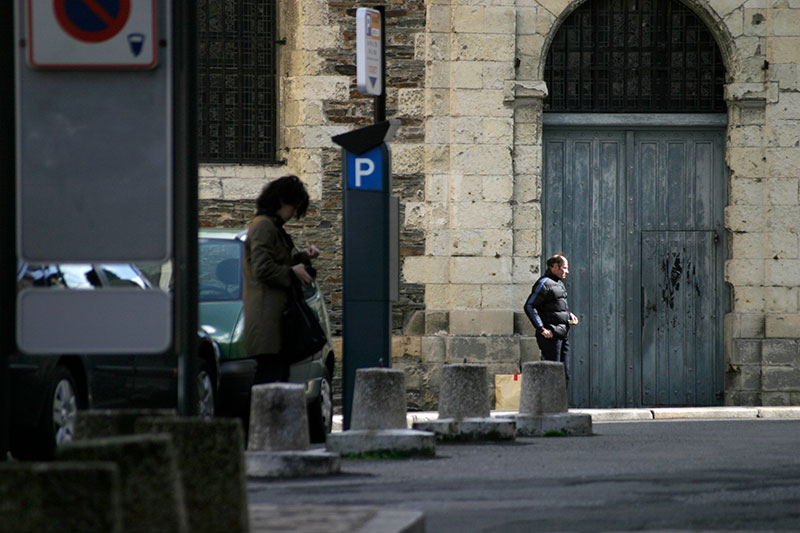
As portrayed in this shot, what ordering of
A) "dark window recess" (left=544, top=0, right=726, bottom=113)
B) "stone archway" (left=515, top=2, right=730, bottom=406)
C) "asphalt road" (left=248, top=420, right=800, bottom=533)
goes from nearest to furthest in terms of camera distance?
"asphalt road" (left=248, top=420, right=800, bottom=533) < "dark window recess" (left=544, top=0, right=726, bottom=113) < "stone archway" (left=515, top=2, right=730, bottom=406)

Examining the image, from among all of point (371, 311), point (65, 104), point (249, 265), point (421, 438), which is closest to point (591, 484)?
point (421, 438)

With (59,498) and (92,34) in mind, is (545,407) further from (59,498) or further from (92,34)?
(59,498)

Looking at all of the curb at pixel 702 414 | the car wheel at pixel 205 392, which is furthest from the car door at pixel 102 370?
the curb at pixel 702 414

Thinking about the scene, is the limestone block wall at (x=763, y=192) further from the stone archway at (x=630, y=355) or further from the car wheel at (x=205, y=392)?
the car wheel at (x=205, y=392)

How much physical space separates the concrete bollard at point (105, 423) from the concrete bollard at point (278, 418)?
13.7 ft

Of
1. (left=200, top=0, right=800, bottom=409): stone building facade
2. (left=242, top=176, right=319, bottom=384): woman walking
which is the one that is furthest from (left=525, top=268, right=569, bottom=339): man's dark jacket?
(left=242, top=176, right=319, bottom=384): woman walking

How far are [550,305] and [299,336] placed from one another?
7.50 metres

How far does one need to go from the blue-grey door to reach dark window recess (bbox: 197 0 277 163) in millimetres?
3346

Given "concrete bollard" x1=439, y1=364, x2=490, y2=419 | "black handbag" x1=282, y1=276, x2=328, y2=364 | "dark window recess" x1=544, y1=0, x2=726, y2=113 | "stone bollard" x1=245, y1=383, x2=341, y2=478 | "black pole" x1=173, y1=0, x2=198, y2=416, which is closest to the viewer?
"black pole" x1=173, y1=0, x2=198, y2=416

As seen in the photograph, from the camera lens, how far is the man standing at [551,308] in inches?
673

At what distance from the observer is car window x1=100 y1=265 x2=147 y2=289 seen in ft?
34.1

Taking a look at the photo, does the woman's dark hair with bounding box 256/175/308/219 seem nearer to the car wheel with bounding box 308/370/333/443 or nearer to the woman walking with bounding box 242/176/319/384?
A: the woman walking with bounding box 242/176/319/384

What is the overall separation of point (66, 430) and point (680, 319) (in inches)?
412

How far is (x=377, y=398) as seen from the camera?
10.6 metres
